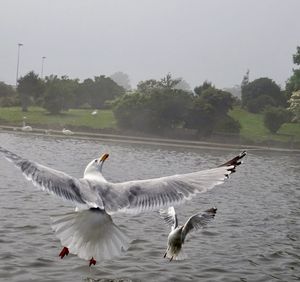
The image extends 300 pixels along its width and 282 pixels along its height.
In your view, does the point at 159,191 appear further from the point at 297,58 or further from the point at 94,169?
the point at 297,58

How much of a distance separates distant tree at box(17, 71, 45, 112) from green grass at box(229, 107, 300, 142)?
2167 centimetres

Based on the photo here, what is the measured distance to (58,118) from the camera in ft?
180

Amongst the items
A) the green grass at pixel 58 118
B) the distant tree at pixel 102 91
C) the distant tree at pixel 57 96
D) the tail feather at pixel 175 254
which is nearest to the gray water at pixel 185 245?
the tail feather at pixel 175 254

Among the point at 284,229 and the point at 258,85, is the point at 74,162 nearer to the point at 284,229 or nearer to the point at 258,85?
the point at 284,229

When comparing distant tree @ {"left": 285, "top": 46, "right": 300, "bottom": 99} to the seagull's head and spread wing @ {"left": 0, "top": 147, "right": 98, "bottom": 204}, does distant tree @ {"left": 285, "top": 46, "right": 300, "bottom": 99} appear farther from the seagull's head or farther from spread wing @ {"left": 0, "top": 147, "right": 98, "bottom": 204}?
spread wing @ {"left": 0, "top": 147, "right": 98, "bottom": 204}

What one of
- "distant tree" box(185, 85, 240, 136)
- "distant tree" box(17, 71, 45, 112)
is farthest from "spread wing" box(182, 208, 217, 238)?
"distant tree" box(17, 71, 45, 112)

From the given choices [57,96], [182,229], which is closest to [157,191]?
[182,229]

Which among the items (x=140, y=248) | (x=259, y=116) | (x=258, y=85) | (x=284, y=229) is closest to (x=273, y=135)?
(x=259, y=116)

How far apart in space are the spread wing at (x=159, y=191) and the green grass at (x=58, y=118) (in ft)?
143

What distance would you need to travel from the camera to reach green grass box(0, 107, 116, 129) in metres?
51.3

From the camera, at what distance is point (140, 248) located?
31.7 ft

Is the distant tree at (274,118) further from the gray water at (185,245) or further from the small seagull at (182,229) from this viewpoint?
the small seagull at (182,229)

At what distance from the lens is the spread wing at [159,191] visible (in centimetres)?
663

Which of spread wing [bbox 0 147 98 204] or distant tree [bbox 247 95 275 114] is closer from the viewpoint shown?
spread wing [bbox 0 147 98 204]
